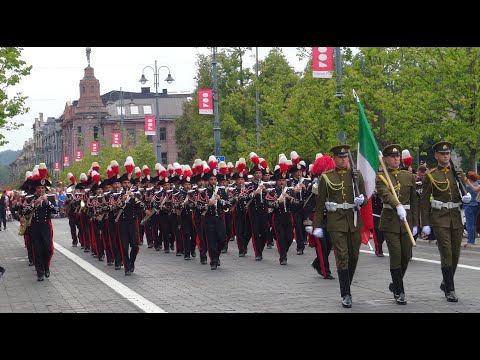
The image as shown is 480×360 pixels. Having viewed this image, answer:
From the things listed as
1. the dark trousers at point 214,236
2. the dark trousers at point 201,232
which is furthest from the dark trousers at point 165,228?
the dark trousers at point 214,236

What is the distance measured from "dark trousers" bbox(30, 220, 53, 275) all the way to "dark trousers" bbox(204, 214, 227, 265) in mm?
3157

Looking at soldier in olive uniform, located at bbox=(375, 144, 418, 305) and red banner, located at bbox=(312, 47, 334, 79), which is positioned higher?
red banner, located at bbox=(312, 47, 334, 79)

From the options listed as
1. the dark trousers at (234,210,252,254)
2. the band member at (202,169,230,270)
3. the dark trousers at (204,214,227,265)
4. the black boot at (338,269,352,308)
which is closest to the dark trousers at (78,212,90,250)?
the dark trousers at (234,210,252,254)

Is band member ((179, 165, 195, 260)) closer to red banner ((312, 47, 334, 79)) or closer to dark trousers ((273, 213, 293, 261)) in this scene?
dark trousers ((273, 213, 293, 261))

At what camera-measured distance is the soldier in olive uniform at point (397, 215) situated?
11633 millimetres

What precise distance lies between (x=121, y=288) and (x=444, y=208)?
553cm

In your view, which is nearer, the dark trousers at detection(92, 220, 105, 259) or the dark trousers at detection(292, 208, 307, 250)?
the dark trousers at detection(292, 208, 307, 250)

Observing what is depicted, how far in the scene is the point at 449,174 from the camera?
12.4 m

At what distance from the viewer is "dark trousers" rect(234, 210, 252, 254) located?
21.0 meters

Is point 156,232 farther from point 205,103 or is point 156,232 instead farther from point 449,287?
point 205,103
